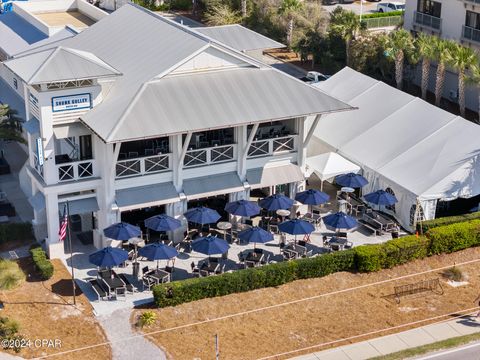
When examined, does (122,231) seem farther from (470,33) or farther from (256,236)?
(470,33)

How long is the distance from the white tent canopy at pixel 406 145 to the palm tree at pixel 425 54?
7800 millimetres

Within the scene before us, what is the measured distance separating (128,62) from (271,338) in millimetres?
16724

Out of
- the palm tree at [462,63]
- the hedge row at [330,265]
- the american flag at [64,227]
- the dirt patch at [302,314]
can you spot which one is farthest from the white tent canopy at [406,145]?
the american flag at [64,227]

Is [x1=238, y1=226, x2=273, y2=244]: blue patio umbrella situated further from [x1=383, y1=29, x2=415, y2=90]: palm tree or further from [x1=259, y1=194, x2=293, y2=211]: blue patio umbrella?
[x1=383, y1=29, x2=415, y2=90]: palm tree

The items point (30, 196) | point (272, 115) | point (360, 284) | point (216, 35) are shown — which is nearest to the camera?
point (360, 284)

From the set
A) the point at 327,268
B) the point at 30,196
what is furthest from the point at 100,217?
the point at 327,268

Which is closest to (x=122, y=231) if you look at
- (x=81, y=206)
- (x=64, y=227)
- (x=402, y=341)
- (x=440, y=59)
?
(x=64, y=227)

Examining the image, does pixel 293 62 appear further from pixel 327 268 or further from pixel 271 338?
pixel 271 338

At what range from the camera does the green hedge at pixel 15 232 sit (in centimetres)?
4169

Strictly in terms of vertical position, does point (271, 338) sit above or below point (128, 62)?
below

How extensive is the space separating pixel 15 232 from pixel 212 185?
979 cm

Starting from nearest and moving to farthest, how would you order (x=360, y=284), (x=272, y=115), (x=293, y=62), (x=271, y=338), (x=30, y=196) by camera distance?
(x=271, y=338) < (x=360, y=284) < (x=272, y=115) < (x=30, y=196) < (x=293, y=62)

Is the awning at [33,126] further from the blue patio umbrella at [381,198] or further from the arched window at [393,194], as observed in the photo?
the arched window at [393,194]

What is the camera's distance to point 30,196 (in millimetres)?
44344
